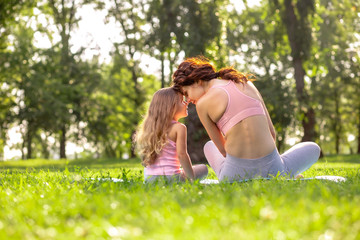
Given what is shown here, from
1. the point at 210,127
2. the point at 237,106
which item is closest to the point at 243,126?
the point at 237,106

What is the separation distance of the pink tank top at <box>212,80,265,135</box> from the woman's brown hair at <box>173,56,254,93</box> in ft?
0.70

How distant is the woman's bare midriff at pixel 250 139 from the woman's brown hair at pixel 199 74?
0.53m

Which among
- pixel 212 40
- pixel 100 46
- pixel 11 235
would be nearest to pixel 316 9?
pixel 212 40

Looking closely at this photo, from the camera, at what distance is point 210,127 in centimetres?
500

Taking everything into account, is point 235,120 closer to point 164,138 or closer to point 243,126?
point 243,126

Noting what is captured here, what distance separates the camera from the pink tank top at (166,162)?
538 centimetres

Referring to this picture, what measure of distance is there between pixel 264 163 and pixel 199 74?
1.29 m

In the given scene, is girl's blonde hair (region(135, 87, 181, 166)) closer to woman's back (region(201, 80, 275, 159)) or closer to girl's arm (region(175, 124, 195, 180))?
girl's arm (region(175, 124, 195, 180))

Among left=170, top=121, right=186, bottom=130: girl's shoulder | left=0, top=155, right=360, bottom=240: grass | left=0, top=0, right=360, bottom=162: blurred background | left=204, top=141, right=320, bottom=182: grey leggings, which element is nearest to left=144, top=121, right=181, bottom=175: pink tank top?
left=170, top=121, right=186, bottom=130: girl's shoulder

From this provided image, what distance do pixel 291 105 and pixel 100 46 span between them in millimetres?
13033

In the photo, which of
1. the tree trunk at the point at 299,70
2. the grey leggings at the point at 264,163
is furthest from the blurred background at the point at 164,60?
the grey leggings at the point at 264,163

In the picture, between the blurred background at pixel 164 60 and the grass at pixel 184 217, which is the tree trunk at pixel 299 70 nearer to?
the blurred background at pixel 164 60

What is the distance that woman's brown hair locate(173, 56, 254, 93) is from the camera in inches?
197

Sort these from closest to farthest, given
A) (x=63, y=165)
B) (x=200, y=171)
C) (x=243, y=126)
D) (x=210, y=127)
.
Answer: (x=243, y=126) < (x=210, y=127) < (x=200, y=171) < (x=63, y=165)
